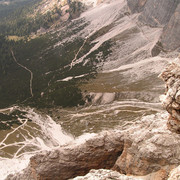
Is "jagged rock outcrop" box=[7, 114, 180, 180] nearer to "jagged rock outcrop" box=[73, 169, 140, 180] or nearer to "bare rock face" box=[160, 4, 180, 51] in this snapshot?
"jagged rock outcrop" box=[73, 169, 140, 180]

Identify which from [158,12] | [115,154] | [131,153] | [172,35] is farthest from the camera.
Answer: [158,12]

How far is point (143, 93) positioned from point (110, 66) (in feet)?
125

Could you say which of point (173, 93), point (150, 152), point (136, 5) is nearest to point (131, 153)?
point (150, 152)

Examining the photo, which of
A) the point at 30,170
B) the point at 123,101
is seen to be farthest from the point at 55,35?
the point at 30,170

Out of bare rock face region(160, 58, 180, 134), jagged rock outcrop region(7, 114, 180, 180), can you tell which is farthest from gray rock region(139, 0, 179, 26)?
bare rock face region(160, 58, 180, 134)

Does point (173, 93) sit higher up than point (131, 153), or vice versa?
point (173, 93)

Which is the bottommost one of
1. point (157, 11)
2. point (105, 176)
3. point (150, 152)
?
point (157, 11)

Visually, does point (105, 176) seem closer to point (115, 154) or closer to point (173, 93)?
point (173, 93)

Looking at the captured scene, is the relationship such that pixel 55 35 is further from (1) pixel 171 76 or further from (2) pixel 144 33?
(1) pixel 171 76

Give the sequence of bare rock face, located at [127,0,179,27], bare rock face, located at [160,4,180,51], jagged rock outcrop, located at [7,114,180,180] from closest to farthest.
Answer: jagged rock outcrop, located at [7,114,180,180] → bare rock face, located at [160,4,180,51] → bare rock face, located at [127,0,179,27]

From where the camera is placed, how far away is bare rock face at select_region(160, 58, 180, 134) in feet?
54.1

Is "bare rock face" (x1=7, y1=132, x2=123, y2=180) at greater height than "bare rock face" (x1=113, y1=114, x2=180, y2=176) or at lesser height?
lesser

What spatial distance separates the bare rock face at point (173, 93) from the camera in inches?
650

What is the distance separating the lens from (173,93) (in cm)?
1662
